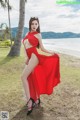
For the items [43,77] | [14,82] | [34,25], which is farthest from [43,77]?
[14,82]

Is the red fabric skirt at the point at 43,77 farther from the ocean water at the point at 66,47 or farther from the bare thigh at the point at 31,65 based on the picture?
the ocean water at the point at 66,47

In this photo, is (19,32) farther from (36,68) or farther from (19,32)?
(36,68)

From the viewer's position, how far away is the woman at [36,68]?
762 centimetres

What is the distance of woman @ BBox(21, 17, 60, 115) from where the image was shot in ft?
25.0

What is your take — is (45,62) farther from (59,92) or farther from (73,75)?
(73,75)

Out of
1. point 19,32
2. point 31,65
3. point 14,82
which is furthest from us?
point 19,32

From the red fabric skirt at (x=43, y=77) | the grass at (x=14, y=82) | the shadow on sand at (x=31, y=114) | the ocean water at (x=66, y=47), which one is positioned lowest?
the ocean water at (x=66, y=47)

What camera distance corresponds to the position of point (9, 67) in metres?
14.6

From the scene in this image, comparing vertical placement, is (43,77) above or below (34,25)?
below

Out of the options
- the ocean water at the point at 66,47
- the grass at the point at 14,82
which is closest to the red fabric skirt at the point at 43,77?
the grass at the point at 14,82

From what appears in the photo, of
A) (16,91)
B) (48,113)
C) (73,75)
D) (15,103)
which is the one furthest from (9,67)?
(48,113)

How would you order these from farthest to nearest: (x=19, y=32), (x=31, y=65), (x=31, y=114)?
(x=19, y=32) < (x=31, y=114) < (x=31, y=65)

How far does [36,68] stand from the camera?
25.7 feet

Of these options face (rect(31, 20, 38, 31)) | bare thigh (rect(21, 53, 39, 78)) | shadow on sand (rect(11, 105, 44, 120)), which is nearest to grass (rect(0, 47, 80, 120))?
shadow on sand (rect(11, 105, 44, 120))
